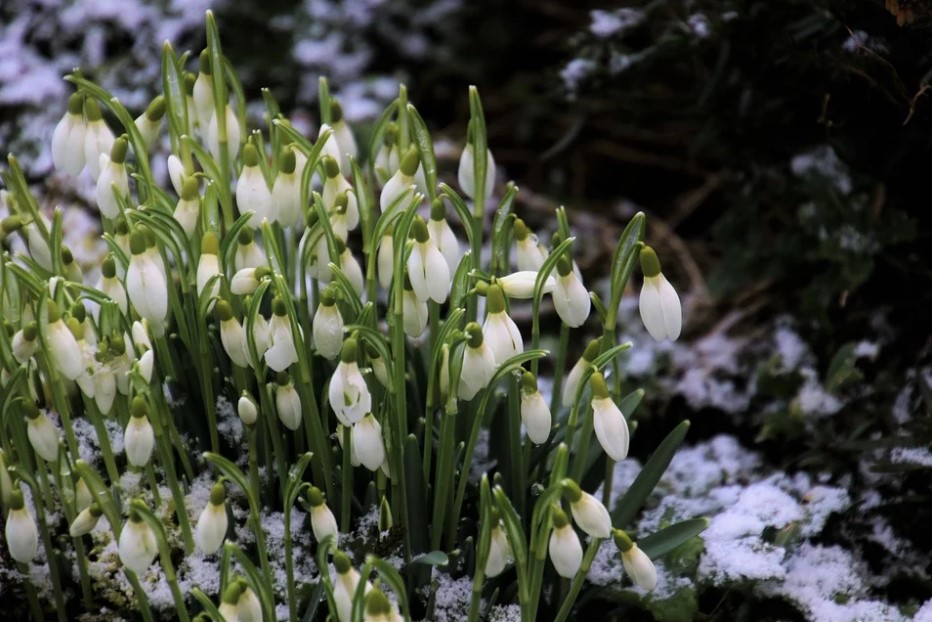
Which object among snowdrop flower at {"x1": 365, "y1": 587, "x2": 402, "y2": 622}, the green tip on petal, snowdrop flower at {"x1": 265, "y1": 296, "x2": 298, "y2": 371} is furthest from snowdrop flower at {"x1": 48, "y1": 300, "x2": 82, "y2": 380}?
the green tip on petal

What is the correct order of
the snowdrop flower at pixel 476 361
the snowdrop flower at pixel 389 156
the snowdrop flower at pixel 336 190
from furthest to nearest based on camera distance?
the snowdrop flower at pixel 389 156 < the snowdrop flower at pixel 336 190 < the snowdrop flower at pixel 476 361

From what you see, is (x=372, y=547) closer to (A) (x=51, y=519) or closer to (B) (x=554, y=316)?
(A) (x=51, y=519)

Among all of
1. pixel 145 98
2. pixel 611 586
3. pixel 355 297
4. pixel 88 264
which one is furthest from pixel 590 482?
pixel 145 98

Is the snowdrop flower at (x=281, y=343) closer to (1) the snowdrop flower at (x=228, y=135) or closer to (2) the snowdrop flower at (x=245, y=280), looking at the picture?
(2) the snowdrop flower at (x=245, y=280)

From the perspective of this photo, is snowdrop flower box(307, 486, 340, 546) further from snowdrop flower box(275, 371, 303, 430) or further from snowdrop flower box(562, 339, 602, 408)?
snowdrop flower box(562, 339, 602, 408)

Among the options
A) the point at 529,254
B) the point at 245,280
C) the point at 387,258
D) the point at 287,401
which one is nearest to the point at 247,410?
the point at 287,401

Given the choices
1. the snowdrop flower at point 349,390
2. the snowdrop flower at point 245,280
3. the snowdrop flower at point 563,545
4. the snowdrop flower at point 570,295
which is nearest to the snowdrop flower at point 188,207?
the snowdrop flower at point 245,280

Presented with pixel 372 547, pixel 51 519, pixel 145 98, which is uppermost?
pixel 145 98
